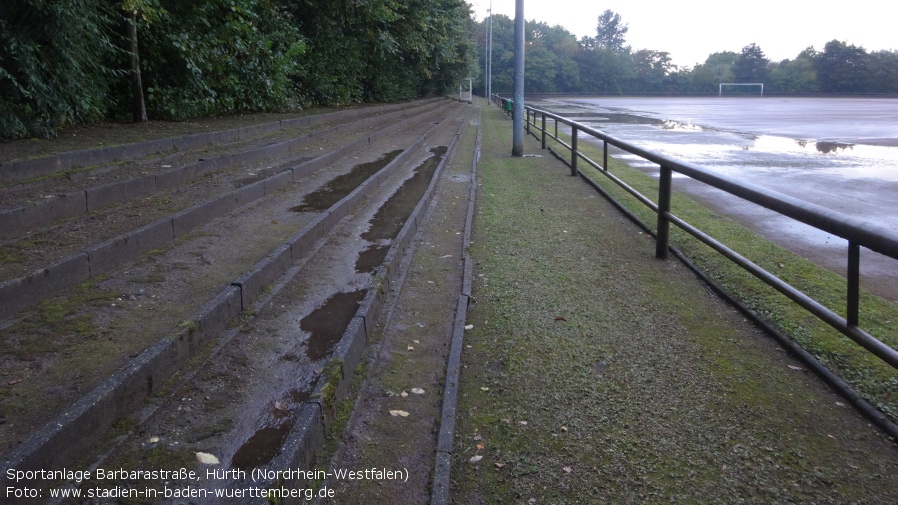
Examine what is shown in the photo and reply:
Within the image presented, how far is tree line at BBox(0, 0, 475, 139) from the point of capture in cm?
851

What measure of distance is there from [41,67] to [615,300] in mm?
7715

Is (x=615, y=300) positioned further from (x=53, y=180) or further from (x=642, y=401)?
(x=53, y=180)

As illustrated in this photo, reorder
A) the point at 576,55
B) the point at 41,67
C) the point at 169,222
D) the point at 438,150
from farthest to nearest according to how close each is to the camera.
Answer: the point at 576,55 < the point at 438,150 < the point at 41,67 < the point at 169,222

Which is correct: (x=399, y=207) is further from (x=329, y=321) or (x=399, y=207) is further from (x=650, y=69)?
(x=650, y=69)

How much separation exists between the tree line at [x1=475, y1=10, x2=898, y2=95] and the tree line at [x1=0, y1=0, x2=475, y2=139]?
60.6m

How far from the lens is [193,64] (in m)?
13.0

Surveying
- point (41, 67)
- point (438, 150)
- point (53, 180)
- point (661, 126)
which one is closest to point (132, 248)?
point (53, 180)

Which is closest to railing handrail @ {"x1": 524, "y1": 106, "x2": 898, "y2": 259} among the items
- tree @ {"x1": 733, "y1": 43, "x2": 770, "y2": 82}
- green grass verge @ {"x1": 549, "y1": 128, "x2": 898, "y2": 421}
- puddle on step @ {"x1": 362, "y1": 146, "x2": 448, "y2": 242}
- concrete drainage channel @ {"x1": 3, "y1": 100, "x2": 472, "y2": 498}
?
green grass verge @ {"x1": 549, "y1": 128, "x2": 898, "y2": 421}

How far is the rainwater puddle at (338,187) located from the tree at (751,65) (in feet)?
310

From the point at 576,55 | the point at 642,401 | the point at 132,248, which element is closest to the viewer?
the point at 642,401

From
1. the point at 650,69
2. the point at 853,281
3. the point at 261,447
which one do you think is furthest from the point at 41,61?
the point at 650,69

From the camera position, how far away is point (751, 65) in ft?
310

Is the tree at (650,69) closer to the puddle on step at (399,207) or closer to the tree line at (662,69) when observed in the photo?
the tree line at (662,69)

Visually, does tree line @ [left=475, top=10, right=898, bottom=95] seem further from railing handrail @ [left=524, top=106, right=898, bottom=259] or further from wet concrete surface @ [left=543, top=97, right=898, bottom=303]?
railing handrail @ [left=524, top=106, right=898, bottom=259]
